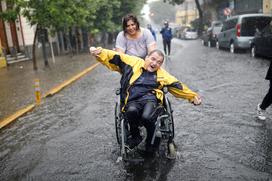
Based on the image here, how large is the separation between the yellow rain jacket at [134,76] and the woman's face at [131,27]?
0.49 metres

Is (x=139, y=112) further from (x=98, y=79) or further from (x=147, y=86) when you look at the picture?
(x=98, y=79)

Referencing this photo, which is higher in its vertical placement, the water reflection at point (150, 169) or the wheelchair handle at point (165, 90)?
the wheelchair handle at point (165, 90)

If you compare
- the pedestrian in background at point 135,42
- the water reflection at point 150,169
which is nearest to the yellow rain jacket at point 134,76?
the pedestrian in background at point 135,42

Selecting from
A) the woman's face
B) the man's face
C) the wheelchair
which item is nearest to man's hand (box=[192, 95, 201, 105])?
the wheelchair

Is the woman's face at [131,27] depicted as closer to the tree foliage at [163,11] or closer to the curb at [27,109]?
→ the curb at [27,109]

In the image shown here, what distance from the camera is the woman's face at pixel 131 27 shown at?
17.0 ft

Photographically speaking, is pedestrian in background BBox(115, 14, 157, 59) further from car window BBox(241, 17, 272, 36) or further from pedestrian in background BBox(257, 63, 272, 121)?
car window BBox(241, 17, 272, 36)

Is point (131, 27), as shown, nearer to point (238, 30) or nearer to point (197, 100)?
point (197, 100)

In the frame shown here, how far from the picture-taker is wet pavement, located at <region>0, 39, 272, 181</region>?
174 inches

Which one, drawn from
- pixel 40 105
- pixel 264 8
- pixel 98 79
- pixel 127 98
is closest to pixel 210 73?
pixel 98 79

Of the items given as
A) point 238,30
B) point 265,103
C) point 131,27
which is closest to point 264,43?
point 238,30

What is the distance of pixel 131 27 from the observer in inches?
205

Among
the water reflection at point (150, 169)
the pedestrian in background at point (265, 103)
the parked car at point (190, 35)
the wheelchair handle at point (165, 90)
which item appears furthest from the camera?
the parked car at point (190, 35)

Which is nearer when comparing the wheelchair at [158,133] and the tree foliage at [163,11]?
the wheelchair at [158,133]
